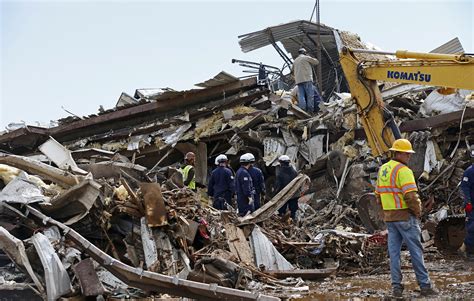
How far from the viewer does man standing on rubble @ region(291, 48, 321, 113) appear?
1401cm

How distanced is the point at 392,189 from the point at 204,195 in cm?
710

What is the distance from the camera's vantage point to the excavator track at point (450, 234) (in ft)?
29.3

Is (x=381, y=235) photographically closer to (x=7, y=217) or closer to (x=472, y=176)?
(x=472, y=176)

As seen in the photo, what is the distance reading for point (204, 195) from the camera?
12805 mm

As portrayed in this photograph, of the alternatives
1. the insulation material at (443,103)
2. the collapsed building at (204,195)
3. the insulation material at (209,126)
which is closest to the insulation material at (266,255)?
the collapsed building at (204,195)

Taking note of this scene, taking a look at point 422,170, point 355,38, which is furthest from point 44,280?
point 355,38

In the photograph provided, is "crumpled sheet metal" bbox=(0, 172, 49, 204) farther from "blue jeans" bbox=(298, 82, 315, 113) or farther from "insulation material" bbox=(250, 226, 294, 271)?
"blue jeans" bbox=(298, 82, 315, 113)

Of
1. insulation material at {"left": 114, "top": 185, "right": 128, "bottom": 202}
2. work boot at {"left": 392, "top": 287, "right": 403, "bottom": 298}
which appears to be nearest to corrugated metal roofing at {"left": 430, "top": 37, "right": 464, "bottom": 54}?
work boot at {"left": 392, "top": 287, "right": 403, "bottom": 298}

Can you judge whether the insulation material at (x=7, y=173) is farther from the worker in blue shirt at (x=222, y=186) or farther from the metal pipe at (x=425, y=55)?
the metal pipe at (x=425, y=55)

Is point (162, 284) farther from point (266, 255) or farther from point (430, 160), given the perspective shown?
point (430, 160)

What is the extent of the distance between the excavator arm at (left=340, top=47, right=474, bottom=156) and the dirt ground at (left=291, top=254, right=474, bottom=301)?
213cm

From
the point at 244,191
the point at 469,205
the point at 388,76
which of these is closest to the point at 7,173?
the point at 244,191

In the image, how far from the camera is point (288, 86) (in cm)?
2045

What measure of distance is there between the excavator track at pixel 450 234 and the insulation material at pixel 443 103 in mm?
3612
